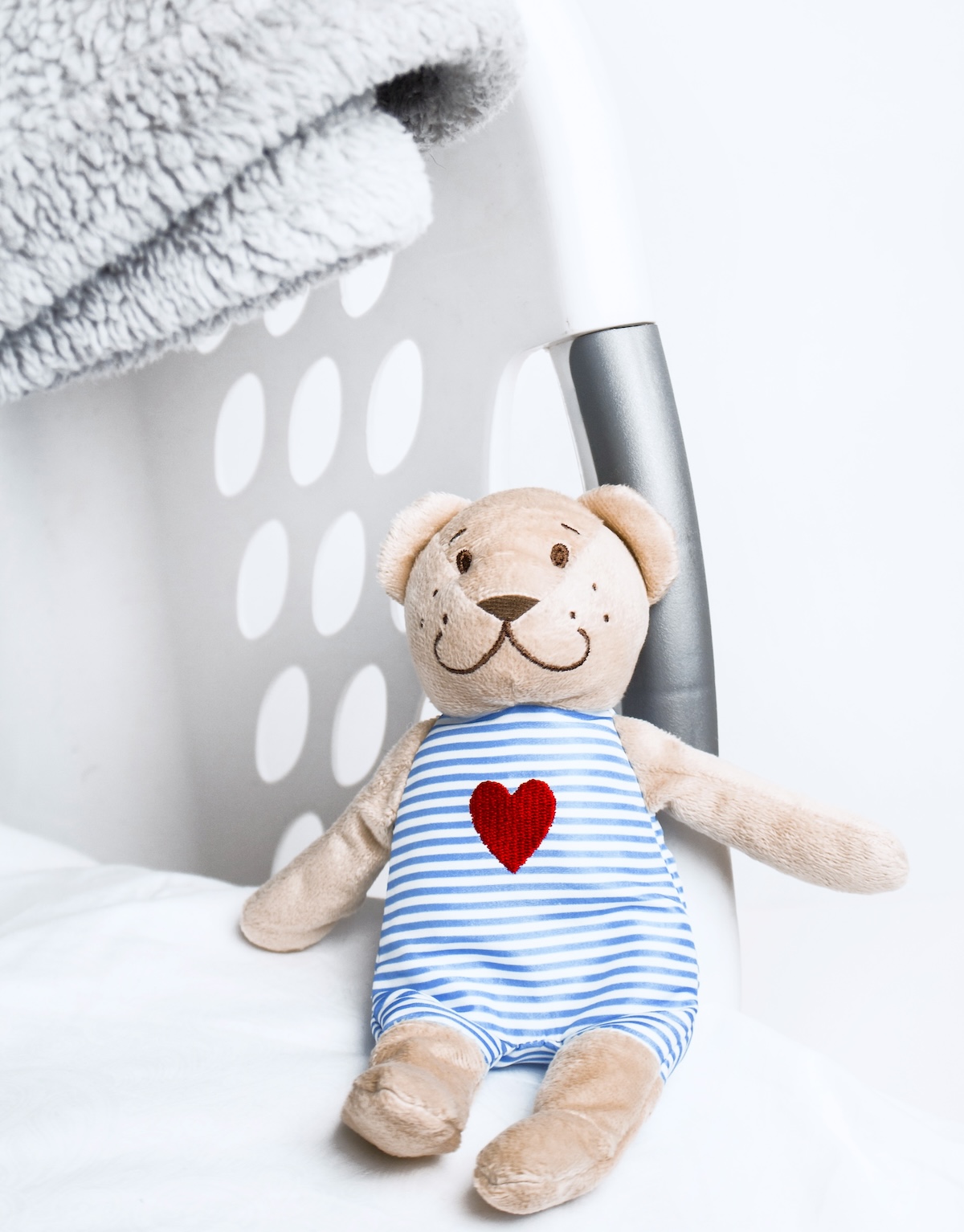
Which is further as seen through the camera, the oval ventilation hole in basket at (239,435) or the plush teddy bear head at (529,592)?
the oval ventilation hole in basket at (239,435)

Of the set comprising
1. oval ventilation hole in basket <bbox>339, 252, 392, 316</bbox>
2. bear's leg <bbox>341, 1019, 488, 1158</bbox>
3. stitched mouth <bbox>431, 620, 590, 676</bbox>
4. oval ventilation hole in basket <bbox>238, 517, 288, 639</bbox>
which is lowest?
bear's leg <bbox>341, 1019, 488, 1158</bbox>

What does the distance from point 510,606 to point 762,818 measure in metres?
0.19

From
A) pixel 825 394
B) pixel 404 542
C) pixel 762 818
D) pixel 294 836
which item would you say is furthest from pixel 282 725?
pixel 825 394

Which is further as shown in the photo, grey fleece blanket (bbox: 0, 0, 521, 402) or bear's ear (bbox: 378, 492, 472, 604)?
bear's ear (bbox: 378, 492, 472, 604)

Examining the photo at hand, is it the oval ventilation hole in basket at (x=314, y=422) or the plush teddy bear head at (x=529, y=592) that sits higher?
the oval ventilation hole in basket at (x=314, y=422)

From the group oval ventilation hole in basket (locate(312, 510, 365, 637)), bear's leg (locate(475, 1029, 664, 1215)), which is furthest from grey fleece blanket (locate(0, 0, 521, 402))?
oval ventilation hole in basket (locate(312, 510, 365, 637))

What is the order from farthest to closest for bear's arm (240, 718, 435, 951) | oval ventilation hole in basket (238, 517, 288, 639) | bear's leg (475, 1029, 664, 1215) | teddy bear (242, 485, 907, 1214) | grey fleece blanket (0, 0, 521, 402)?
oval ventilation hole in basket (238, 517, 288, 639)
bear's arm (240, 718, 435, 951)
teddy bear (242, 485, 907, 1214)
bear's leg (475, 1029, 664, 1215)
grey fleece blanket (0, 0, 521, 402)

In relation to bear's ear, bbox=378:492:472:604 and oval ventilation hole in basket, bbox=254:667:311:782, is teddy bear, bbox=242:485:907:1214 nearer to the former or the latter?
bear's ear, bbox=378:492:472:604

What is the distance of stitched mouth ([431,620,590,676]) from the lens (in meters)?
0.51

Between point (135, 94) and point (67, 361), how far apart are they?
0.29 feet

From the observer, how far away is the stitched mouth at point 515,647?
0.51m

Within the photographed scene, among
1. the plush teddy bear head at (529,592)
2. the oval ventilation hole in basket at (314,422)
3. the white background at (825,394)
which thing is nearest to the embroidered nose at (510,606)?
the plush teddy bear head at (529,592)

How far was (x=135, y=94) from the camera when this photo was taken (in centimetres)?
26

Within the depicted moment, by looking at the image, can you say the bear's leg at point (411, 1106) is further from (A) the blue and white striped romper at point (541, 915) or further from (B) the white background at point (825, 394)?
(B) the white background at point (825, 394)
